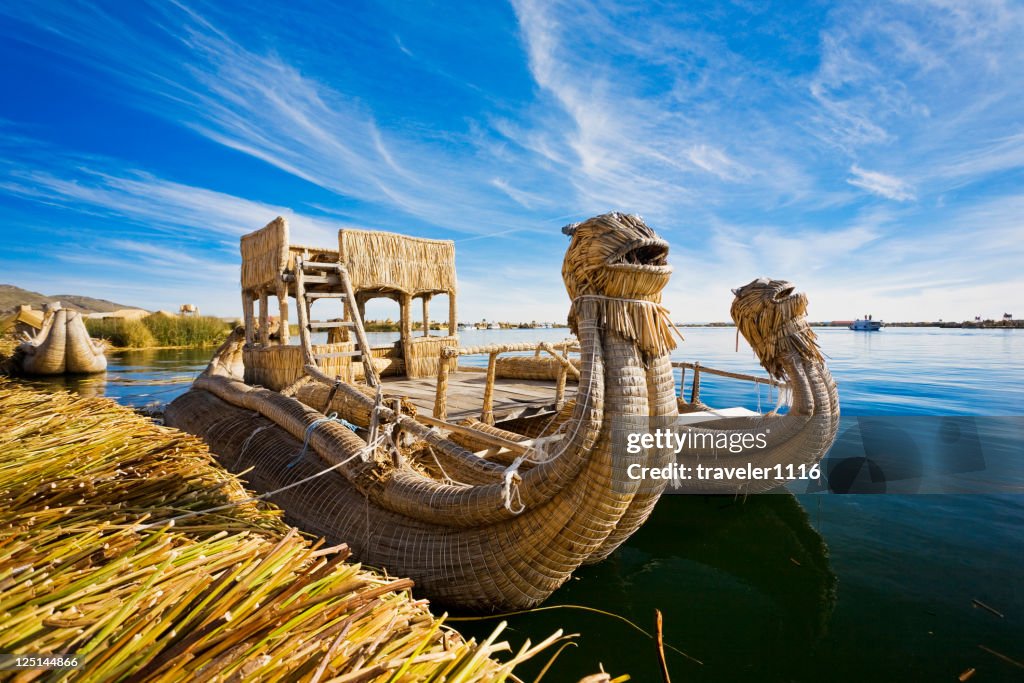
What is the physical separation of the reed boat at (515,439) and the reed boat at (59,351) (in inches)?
770

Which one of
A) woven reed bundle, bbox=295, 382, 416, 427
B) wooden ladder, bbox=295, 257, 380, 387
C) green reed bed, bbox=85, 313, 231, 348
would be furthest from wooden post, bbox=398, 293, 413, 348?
green reed bed, bbox=85, 313, 231, 348

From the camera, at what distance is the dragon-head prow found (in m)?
5.13

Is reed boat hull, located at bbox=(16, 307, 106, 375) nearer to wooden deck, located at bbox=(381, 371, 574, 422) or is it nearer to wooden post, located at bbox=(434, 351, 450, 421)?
wooden deck, located at bbox=(381, 371, 574, 422)

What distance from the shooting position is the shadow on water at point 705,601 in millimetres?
3309

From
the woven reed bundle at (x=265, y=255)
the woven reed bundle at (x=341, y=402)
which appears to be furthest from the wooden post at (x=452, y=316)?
the woven reed bundle at (x=341, y=402)

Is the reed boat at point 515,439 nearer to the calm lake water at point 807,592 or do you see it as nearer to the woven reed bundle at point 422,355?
the calm lake water at point 807,592

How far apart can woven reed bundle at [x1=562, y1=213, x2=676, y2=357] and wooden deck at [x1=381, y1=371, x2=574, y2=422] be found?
13.0 feet

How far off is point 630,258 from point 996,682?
12.5ft

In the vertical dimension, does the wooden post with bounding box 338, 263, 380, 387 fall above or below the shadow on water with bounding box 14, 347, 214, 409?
→ above

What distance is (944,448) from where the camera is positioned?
7309 mm

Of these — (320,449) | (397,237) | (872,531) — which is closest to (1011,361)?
(872,531)

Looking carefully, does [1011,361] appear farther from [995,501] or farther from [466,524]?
[466,524]

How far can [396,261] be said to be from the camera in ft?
33.1

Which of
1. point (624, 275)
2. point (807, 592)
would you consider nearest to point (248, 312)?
point (624, 275)
